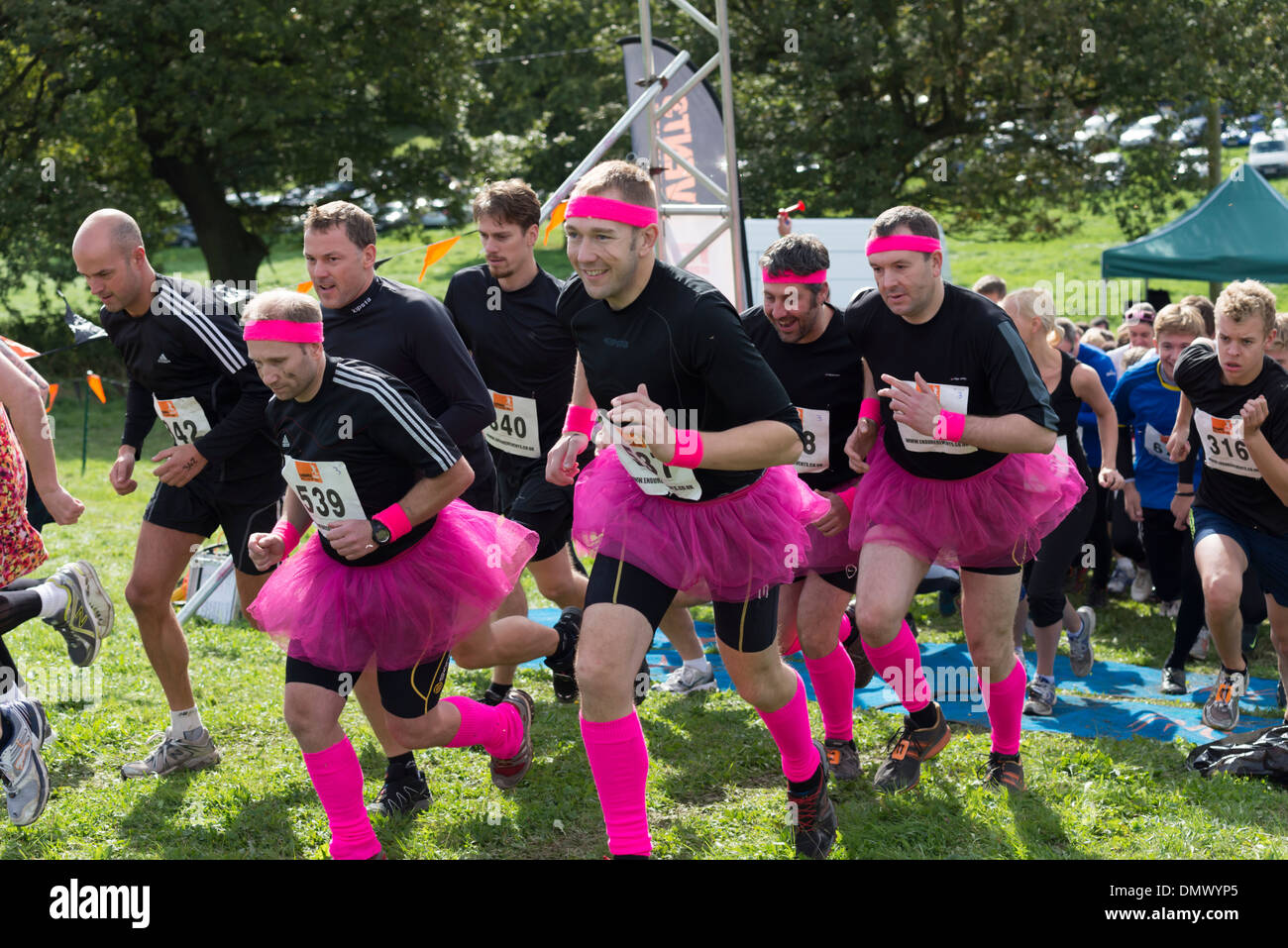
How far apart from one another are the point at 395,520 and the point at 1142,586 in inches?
235

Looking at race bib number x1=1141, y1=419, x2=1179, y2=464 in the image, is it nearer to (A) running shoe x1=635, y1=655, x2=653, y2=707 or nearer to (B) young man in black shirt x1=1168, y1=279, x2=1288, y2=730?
(B) young man in black shirt x1=1168, y1=279, x2=1288, y2=730

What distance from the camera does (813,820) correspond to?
151 inches

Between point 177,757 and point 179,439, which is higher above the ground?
point 179,439

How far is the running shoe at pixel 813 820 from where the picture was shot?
3.81 meters

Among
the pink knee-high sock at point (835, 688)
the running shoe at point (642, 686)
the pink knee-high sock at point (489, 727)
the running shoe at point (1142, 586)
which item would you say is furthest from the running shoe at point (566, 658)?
the running shoe at point (1142, 586)

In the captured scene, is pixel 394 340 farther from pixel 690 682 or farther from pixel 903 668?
pixel 690 682

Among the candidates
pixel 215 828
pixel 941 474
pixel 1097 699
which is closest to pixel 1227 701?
pixel 1097 699

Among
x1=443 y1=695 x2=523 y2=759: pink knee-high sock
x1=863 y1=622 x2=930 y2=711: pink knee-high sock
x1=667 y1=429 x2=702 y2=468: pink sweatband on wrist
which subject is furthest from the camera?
x1=863 y1=622 x2=930 y2=711: pink knee-high sock

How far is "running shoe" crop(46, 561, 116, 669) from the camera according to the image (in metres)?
4.77

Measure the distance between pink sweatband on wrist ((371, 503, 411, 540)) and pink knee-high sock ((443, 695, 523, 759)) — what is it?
731mm

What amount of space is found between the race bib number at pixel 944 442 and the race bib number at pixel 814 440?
1.05 feet

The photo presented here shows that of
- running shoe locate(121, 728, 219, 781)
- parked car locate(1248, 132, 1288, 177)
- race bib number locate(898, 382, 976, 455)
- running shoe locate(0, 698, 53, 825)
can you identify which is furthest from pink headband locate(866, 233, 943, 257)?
parked car locate(1248, 132, 1288, 177)

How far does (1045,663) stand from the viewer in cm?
585

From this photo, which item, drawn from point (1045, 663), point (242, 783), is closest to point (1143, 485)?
point (1045, 663)
